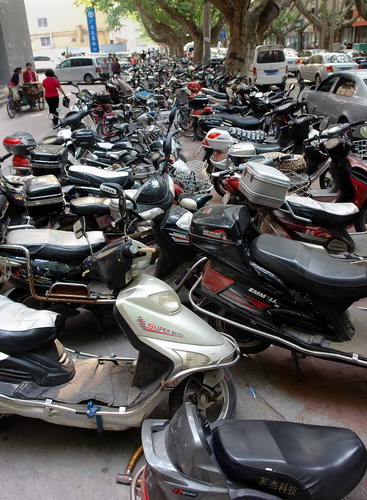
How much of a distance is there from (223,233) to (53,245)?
145 cm

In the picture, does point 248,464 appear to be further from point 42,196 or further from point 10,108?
point 10,108

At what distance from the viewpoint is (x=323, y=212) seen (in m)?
4.54

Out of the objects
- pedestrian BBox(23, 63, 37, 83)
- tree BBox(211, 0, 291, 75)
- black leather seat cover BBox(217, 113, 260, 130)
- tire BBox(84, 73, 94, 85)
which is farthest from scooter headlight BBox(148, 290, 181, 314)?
tire BBox(84, 73, 94, 85)

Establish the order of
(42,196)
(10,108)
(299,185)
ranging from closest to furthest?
1. (42,196)
2. (299,185)
3. (10,108)

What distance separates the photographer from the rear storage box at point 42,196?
4.48 meters

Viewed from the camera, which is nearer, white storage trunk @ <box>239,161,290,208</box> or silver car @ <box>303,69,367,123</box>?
white storage trunk @ <box>239,161,290,208</box>

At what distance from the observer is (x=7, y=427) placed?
2.83 metres

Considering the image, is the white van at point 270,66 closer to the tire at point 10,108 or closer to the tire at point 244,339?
the tire at point 10,108

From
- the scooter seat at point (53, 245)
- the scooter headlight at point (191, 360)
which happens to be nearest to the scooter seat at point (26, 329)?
the scooter headlight at point (191, 360)

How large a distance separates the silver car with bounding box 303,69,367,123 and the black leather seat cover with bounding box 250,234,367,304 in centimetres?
693

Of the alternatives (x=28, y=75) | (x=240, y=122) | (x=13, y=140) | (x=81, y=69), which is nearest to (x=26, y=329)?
(x=13, y=140)

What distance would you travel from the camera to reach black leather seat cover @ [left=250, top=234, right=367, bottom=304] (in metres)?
Answer: 2.72

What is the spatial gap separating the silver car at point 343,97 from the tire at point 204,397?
7683 millimetres

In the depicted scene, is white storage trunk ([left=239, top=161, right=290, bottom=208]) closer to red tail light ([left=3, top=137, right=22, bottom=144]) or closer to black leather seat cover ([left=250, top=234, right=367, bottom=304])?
black leather seat cover ([left=250, top=234, right=367, bottom=304])
